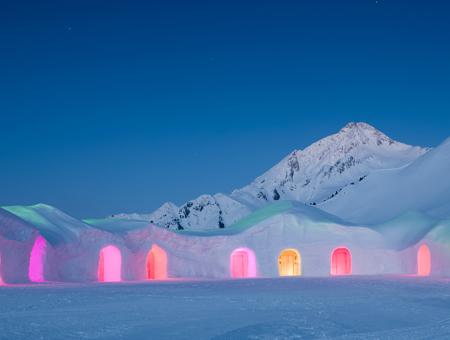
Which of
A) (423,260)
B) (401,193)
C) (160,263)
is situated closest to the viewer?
(423,260)

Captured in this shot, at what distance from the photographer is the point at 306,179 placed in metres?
157

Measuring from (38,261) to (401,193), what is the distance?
3452 cm

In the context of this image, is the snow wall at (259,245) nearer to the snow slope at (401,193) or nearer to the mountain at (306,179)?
the snow slope at (401,193)

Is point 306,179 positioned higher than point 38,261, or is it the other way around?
point 306,179

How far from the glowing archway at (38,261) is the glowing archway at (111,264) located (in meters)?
4.69

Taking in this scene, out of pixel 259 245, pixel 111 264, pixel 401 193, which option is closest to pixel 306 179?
pixel 401 193

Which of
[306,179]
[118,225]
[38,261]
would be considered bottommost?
[38,261]

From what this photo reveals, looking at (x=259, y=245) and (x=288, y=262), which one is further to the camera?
(x=288, y=262)

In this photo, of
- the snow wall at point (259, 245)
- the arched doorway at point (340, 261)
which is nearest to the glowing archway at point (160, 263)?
the snow wall at point (259, 245)

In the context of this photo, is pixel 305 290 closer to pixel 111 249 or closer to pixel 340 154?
pixel 111 249

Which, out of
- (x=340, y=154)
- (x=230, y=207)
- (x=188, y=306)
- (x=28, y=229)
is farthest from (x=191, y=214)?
(x=188, y=306)

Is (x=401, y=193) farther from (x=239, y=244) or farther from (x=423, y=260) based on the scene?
(x=239, y=244)

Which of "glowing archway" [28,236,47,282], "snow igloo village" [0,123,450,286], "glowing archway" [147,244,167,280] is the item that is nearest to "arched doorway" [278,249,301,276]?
"snow igloo village" [0,123,450,286]

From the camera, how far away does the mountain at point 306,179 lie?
120688 millimetres
